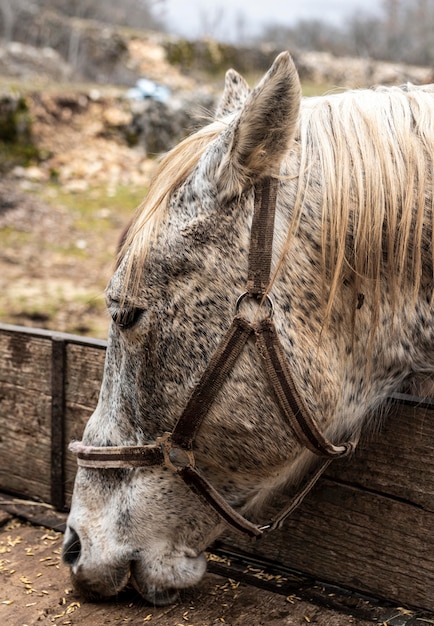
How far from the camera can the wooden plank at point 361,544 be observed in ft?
6.75

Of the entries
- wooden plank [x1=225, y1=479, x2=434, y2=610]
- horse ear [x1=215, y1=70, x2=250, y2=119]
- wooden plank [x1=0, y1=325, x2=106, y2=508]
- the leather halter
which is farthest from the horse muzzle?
horse ear [x1=215, y1=70, x2=250, y2=119]

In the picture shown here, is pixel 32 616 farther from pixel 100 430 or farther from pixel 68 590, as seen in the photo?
pixel 100 430

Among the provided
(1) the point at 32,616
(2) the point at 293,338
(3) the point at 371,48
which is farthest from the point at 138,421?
(3) the point at 371,48

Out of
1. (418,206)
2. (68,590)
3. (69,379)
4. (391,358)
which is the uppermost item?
(418,206)

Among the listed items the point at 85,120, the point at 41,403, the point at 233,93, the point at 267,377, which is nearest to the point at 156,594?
the point at 267,377

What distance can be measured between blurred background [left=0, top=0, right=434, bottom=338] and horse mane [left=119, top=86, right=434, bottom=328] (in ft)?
1.55

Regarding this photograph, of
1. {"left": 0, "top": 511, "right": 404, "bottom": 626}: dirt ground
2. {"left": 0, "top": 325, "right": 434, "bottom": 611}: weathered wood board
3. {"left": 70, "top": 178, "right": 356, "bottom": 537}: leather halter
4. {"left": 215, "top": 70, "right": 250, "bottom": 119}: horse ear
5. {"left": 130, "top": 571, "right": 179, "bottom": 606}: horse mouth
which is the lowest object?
{"left": 0, "top": 511, "right": 404, "bottom": 626}: dirt ground

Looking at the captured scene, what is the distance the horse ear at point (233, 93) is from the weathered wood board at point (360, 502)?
35.5 inches

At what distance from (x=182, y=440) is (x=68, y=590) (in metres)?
0.66

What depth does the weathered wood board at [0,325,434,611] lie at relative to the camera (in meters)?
2.05

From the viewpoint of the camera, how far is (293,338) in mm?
1847

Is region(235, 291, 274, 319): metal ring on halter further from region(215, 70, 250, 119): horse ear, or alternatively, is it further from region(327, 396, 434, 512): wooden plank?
region(215, 70, 250, 119): horse ear

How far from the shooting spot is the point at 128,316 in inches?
77.2

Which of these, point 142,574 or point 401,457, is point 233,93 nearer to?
point 401,457
